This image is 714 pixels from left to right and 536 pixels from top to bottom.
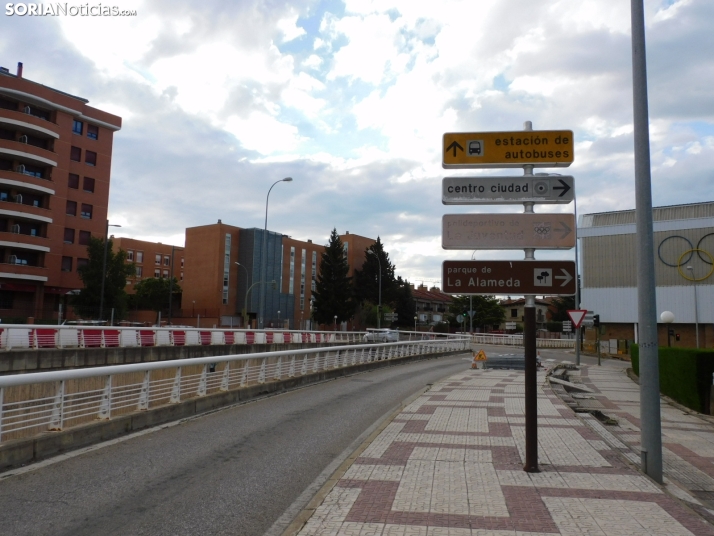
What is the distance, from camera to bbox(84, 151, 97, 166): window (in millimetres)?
55625

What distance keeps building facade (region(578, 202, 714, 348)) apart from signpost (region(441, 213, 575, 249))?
160 feet

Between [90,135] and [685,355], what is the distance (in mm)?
54423

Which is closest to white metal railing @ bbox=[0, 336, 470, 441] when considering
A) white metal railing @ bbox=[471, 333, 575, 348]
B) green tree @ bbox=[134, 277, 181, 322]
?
white metal railing @ bbox=[471, 333, 575, 348]

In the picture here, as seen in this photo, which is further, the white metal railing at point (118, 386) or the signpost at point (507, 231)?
the white metal railing at point (118, 386)

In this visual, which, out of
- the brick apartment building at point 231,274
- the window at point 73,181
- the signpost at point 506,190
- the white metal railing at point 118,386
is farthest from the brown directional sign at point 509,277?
the brick apartment building at point 231,274

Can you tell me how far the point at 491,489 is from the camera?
248 inches

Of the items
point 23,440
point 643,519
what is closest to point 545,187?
point 643,519

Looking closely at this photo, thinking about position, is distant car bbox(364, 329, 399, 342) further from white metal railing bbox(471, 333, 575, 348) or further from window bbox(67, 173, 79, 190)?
window bbox(67, 173, 79, 190)

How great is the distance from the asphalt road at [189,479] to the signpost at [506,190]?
12.8 ft

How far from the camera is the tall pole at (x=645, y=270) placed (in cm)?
723

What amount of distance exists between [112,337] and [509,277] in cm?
2139

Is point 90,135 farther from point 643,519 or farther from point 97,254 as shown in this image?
point 643,519

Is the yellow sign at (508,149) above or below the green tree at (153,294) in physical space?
below

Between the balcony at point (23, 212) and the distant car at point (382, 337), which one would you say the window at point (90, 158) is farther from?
the distant car at point (382, 337)
